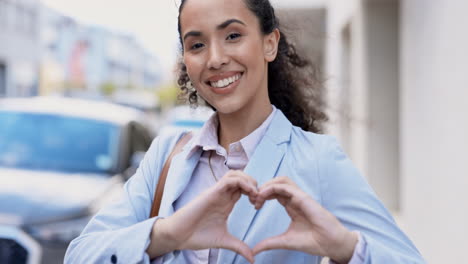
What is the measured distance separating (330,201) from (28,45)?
108ft

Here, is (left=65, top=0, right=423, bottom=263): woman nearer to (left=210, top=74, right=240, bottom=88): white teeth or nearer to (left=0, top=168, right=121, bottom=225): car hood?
(left=210, top=74, right=240, bottom=88): white teeth

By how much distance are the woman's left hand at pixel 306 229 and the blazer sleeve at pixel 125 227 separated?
342mm

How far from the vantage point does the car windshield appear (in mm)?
4844

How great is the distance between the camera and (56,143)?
16.5 ft

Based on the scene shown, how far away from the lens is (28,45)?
3195cm

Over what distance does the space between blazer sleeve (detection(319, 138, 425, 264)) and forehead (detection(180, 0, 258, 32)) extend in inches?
19.6

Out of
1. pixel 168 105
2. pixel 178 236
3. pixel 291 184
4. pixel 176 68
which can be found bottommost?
pixel 168 105

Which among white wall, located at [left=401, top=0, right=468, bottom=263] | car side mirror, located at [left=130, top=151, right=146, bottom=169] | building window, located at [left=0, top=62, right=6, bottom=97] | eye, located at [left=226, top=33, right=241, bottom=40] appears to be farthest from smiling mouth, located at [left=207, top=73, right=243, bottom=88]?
building window, located at [left=0, top=62, right=6, bottom=97]

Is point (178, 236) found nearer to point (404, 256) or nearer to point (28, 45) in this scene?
point (404, 256)

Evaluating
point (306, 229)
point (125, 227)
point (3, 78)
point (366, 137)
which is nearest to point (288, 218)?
point (306, 229)

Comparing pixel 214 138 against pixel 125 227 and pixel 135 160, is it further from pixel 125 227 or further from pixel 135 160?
pixel 135 160

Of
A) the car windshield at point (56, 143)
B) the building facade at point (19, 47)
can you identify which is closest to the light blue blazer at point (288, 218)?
the car windshield at point (56, 143)

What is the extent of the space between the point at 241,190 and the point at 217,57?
429 millimetres

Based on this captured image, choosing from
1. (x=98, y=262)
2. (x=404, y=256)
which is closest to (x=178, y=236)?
(x=98, y=262)
